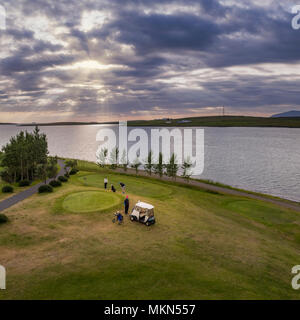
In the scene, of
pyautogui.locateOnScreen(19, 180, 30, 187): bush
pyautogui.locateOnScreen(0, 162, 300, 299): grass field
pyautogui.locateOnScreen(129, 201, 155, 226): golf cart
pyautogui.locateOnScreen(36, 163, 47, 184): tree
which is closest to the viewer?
pyautogui.locateOnScreen(0, 162, 300, 299): grass field

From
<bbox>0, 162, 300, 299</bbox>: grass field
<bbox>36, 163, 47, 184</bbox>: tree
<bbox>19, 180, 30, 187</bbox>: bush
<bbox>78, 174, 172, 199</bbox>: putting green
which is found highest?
<bbox>36, 163, 47, 184</bbox>: tree

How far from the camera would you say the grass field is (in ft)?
51.0

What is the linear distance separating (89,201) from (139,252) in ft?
51.5

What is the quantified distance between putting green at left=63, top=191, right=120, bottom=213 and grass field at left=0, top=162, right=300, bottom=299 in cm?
15

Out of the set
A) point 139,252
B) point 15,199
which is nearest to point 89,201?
point 15,199

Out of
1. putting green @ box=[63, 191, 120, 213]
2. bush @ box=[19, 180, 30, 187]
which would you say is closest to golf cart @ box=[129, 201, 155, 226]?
putting green @ box=[63, 191, 120, 213]

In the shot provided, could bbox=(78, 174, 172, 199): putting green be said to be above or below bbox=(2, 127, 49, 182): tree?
below

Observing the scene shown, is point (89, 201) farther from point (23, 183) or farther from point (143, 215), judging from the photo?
point (23, 183)

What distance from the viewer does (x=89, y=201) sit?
33969mm

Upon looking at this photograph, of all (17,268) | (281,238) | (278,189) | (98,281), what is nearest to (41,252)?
(17,268)

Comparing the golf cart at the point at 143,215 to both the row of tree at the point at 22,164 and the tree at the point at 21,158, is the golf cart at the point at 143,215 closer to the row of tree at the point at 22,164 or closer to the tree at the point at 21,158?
the row of tree at the point at 22,164

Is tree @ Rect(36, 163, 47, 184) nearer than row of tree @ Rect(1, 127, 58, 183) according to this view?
Yes

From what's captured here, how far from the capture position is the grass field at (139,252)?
51.0 ft

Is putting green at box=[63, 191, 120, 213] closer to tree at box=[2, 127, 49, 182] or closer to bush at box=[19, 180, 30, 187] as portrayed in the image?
bush at box=[19, 180, 30, 187]
